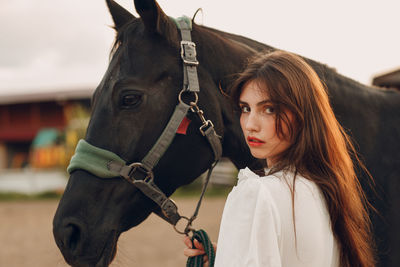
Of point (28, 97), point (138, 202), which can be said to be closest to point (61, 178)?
point (28, 97)

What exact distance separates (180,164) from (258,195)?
957 millimetres

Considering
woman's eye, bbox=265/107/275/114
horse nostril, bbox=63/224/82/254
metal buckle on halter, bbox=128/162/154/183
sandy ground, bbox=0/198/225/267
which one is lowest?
sandy ground, bbox=0/198/225/267

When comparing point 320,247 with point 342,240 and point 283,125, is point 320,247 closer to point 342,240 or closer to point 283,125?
point 342,240

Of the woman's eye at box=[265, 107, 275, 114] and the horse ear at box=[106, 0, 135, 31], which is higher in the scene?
the woman's eye at box=[265, 107, 275, 114]

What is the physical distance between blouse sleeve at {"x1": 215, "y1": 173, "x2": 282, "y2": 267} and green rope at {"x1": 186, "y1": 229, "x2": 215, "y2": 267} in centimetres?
38

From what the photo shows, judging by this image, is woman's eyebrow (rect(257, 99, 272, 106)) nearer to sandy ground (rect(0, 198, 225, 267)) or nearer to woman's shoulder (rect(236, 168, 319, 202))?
woman's shoulder (rect(236, 168, 319, 202))

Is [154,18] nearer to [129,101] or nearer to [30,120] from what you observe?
[129,101]

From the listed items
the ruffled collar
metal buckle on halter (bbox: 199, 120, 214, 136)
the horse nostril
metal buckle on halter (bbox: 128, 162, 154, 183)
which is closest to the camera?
the ruffled collar

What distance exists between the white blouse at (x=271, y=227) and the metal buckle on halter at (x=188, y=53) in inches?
36.6

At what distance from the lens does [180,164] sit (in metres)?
1.95

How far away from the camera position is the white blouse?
999mm

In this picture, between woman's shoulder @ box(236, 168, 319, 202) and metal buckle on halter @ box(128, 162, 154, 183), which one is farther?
metal buckle on halter @ box(128, 162, 154, 183)

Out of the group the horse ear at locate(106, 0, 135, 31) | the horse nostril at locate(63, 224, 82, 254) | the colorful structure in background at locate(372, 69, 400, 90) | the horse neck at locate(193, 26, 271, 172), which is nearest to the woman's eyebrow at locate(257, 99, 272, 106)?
the horse neck at locate(193, 26, 271, 172)

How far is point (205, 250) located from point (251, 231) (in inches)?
19.0
